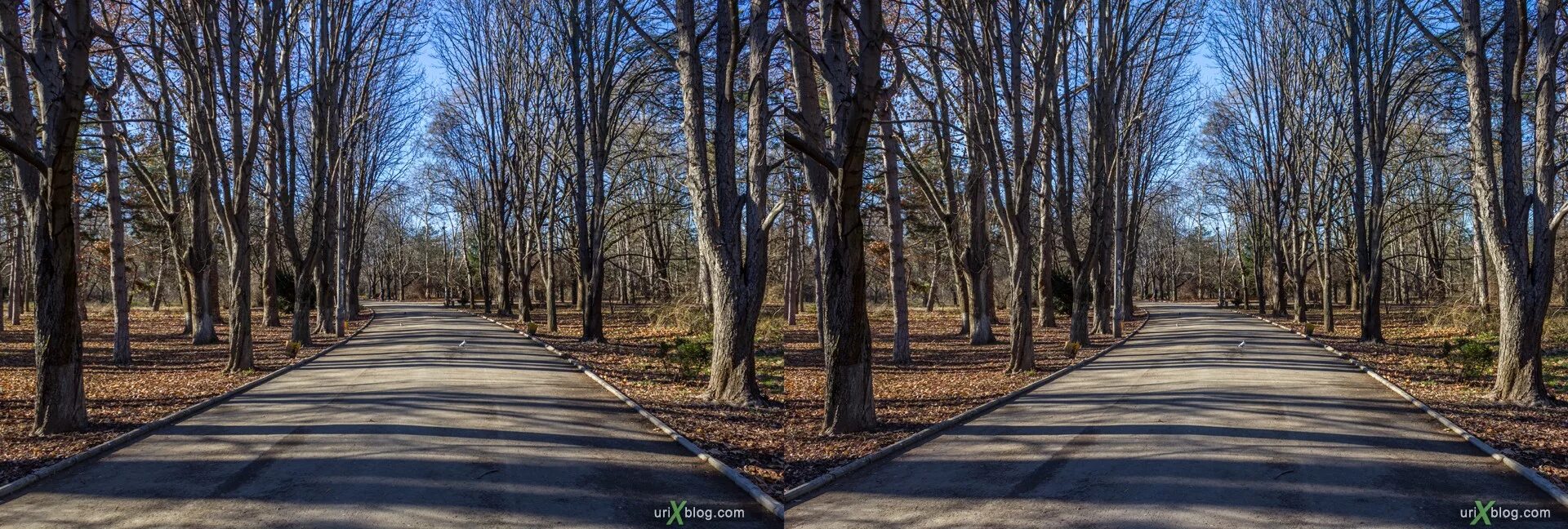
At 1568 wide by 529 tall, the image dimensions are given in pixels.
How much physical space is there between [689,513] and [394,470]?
7.82 ft

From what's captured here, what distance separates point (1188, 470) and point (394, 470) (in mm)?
5703

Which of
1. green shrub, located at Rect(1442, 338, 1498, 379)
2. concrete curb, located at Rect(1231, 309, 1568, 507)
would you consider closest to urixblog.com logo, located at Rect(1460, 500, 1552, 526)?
concrete curb, located at Rect(1231, 309, 1568, 507)

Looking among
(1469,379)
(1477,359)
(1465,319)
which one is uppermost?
(1465,319)

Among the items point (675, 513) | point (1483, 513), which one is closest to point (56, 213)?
point (675, 513)

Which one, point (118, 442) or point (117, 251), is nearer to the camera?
point (118, 442)

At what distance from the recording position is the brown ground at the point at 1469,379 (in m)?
7.86

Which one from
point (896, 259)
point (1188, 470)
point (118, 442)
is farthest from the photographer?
point (896, 259)

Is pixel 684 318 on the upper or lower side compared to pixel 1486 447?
upper

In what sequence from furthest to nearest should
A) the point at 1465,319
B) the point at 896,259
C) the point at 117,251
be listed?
the point at 1465,319, the point at 896,259, the point at 117,251

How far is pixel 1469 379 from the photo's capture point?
12523mm

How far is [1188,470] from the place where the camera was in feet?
21.8

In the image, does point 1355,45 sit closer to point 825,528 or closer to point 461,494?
point 825,528

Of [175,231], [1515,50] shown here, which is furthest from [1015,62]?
[175,231]

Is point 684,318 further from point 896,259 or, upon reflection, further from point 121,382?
point 121,382
